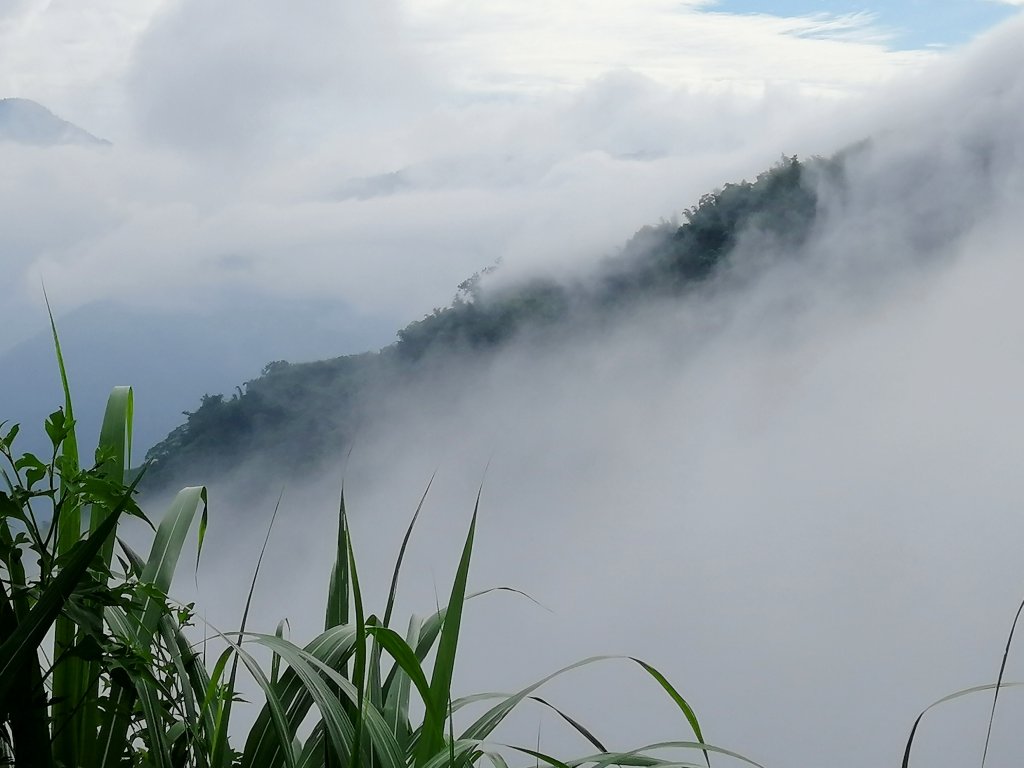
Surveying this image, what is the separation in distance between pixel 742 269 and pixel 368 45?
2.36 ft

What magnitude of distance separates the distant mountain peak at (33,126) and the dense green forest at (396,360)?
1.59 feet

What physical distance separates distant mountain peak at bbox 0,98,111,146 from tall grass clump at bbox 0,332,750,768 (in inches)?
44.4

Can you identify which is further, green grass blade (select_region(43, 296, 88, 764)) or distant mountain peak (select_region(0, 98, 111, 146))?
distant mountain peak (select_region(0, 98, 111, 146))

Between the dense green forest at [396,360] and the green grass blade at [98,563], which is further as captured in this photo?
the dense green forest at [396,360]

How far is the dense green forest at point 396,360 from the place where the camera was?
4.90 ft

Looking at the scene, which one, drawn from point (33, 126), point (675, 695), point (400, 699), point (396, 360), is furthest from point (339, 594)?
point (33, 126)

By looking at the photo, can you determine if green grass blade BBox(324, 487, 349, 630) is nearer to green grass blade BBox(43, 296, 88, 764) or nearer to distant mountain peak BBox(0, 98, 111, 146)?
green grass blade BBox(43, 296, 88, 764)

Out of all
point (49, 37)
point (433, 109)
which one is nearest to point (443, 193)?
point (433, 109)

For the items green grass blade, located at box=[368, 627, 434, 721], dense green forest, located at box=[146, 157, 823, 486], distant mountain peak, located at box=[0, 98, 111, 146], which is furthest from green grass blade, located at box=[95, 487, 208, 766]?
distant mountain peak, located at box=[0, 98, 111, 146]

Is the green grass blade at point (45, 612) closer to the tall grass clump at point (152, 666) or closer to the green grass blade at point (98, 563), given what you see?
the tall grass clump at point (152, 666)

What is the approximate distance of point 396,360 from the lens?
5.17 feet

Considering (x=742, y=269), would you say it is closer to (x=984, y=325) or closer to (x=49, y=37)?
(x=984, y=325)

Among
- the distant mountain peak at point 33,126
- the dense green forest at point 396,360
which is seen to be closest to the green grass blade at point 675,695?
the dense green forest at point 396,360

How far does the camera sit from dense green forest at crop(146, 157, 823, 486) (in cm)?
149
